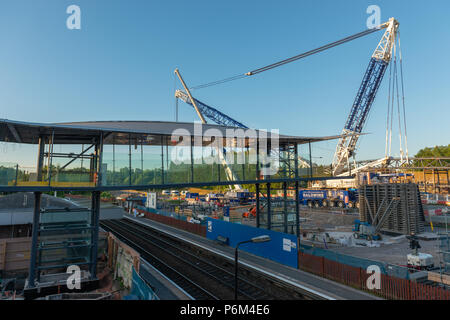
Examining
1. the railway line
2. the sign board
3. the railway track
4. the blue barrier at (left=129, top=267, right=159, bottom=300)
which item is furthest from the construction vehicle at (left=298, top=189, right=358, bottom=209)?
the blue barrier at (left=129, top=267, right=159, bottom=300)

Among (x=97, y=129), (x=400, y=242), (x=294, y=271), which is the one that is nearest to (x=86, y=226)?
(x=97, y=129)

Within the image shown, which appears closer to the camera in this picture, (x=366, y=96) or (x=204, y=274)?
(x=204, y=274)

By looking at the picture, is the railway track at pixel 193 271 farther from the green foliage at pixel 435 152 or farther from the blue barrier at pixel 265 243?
the green foliage at pixel 435 152

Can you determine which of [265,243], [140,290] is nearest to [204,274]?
[265,243]

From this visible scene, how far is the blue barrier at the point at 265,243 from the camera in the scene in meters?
18.7

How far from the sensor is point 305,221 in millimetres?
41219

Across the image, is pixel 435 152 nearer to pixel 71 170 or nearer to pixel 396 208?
pixel 396 208

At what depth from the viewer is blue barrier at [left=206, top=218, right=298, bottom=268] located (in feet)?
61.3

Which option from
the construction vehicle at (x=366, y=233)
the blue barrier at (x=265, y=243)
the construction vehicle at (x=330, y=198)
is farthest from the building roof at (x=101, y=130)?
the construction vehicle at (x=330, y=198)

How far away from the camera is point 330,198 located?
54.4 meters

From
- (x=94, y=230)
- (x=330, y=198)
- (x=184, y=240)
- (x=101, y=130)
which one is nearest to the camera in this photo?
(x=101, y=130)

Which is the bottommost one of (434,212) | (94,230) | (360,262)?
(360,262)

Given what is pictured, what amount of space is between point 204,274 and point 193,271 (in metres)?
1.02
